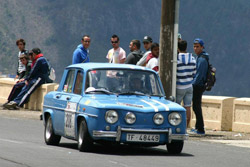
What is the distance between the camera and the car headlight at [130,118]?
406 inches

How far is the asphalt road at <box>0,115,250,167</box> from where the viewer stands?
930 centimetres

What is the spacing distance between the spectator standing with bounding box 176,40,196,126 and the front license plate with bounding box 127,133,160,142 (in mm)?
4889

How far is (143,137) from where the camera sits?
34.0ft

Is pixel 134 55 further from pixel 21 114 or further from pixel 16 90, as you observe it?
pixel 16 90

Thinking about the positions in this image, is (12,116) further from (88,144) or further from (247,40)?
(247,40)

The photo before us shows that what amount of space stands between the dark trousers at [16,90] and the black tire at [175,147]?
13025 millimetres

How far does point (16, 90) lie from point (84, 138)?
13485 millimetres

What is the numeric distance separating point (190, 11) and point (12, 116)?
162 metres

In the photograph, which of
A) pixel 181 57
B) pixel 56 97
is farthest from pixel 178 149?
pixel 181 57

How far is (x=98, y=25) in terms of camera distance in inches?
6826

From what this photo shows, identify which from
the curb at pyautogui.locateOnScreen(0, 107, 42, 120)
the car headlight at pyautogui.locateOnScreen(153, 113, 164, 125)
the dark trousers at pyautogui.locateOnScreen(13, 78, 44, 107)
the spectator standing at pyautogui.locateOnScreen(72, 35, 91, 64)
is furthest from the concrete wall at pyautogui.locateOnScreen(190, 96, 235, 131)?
the car headlight at pyautogui.locateOnScreen(153, 113, 164, 125)

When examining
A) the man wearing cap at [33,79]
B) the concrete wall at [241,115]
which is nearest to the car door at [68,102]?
the concrete wall at [241,115]

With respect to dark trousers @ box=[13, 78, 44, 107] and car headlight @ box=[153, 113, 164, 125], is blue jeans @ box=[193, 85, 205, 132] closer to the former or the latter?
car headlight @ box=[153, 113, 164, 125]

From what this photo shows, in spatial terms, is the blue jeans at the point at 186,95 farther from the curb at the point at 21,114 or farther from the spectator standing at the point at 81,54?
the curb at the point at 21,114
